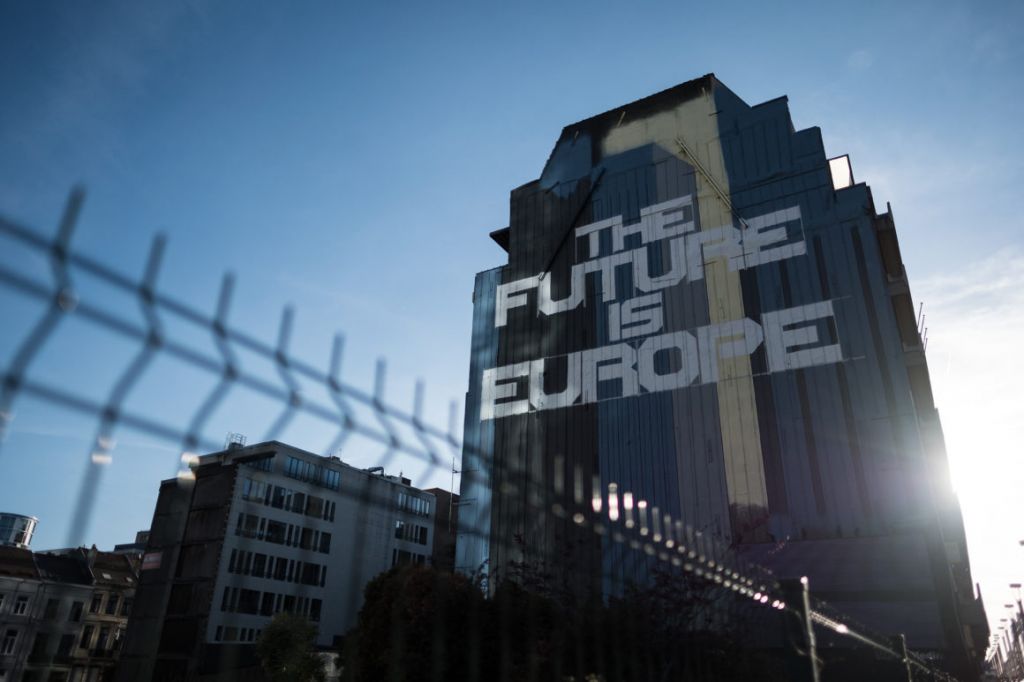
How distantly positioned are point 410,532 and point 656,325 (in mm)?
36983

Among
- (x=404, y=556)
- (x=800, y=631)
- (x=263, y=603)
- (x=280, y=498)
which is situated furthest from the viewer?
(x=404, y=556)

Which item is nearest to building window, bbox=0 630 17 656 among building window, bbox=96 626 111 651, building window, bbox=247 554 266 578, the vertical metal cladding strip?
building window, bbox=96 626 111 651

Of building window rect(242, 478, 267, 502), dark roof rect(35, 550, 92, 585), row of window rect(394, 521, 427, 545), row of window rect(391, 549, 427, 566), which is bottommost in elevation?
dark roof rect(35, 550, 92, 585)

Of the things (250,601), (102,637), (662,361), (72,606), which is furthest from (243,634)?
(662,361)

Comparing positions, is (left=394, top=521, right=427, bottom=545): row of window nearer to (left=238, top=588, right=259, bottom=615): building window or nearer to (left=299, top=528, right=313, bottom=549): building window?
(left=238, top=588, right=259, bottom=615): building window

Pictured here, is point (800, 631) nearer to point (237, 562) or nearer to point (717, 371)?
point (717, 371)

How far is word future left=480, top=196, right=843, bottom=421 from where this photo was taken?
76.8 ft

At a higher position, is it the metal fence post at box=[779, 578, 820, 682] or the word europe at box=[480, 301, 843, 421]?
the word europe at box=[480, 301, 843, 421]

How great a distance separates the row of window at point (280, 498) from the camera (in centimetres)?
4584

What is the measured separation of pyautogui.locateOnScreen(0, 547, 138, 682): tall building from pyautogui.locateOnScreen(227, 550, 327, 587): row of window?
9.92m

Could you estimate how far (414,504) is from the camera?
57.2 m

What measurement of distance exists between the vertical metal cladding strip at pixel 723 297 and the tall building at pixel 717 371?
8cm

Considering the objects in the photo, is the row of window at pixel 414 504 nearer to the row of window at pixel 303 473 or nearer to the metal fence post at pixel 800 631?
the row of window at pixel 303 473

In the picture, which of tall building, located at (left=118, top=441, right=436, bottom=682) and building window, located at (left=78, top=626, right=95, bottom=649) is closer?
tall building, located at (left=118, top=441, right=436, bottom=682)
